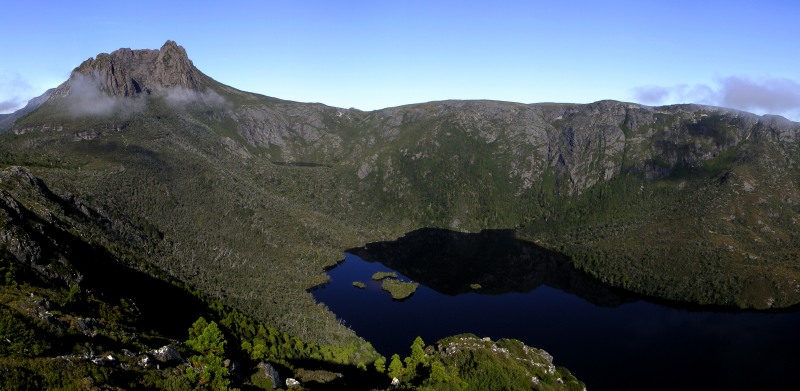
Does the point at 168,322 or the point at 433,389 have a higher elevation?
the point at 168,322

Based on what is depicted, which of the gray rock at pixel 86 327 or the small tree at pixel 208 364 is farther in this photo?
the gray rock at pixel 86 327

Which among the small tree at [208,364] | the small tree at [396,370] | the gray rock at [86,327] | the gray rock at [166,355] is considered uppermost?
the gray rock at [86,327]

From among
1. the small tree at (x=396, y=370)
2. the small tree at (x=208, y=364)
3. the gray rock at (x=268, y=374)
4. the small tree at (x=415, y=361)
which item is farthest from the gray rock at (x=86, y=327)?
the small tree at (x=415, y=361)

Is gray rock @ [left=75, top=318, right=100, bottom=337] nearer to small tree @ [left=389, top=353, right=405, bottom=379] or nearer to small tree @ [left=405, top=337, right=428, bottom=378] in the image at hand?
small tree @ [left=389, top=353, right=405, bottom=379]

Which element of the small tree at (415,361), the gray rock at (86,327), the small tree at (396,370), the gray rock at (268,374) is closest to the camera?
the gray rock at (86,327)

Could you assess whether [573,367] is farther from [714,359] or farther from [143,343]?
[143,343]

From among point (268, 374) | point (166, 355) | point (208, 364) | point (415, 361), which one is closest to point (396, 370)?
point (415, 361)

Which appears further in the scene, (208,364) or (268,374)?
(268,374)

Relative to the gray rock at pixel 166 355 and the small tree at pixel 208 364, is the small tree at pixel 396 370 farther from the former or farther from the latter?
the gray rock at pixel 166 355

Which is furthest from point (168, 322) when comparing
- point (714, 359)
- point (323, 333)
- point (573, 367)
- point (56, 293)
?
point (714, 359)

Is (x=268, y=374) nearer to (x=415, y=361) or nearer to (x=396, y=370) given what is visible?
(x=396, y=370)

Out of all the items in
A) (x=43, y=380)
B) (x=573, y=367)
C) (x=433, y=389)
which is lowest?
(x=573, y=367)
